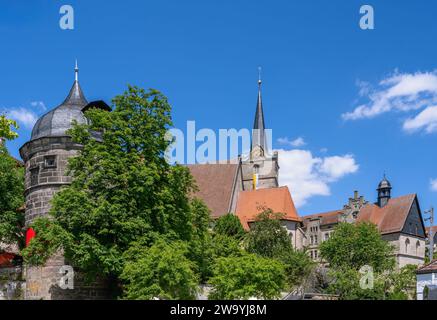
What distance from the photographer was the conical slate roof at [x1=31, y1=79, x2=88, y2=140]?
98.2 ft

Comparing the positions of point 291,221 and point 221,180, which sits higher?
point 221,180

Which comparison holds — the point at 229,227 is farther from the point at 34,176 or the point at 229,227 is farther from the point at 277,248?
the point at 34,176

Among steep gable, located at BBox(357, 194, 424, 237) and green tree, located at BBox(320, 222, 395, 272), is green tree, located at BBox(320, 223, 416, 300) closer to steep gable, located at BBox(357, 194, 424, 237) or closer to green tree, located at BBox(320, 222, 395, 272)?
green tree, located at BBox(320, 222, 395, 272)

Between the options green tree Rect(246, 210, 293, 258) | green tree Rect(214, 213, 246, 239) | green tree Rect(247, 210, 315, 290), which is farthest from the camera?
green tree Rect(214, 213, 246, 239)

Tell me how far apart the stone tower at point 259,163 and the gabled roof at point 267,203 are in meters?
20.0

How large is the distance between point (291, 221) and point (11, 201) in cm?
3597

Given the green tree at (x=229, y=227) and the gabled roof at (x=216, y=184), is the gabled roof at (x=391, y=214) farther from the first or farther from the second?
the green tree at (x=229, y=227)

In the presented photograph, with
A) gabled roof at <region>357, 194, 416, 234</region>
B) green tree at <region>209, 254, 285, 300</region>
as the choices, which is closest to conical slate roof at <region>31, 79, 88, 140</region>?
green tree at <region>209, 254, 285, 300</region>

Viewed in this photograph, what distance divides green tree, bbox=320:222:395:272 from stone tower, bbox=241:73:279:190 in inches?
1115

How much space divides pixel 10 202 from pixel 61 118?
552cm

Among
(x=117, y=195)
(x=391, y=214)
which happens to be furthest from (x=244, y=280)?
(x=391, y=214)
